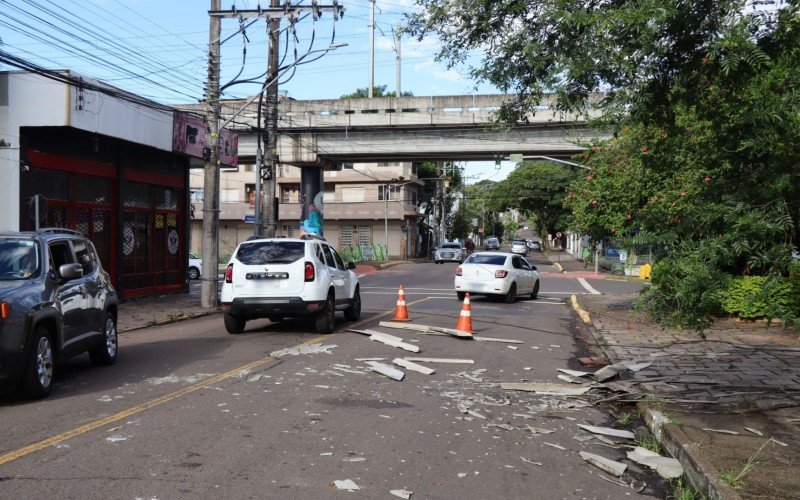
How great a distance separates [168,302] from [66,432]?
49.7ft

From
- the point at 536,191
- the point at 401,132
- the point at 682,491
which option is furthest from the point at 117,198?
the point at 536,191

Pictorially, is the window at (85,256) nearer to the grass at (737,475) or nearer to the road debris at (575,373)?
the road debris at (575,373)

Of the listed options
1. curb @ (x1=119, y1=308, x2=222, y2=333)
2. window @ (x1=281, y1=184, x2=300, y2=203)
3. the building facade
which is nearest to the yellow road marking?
curb @ (x1=119, y1=308, x2=222, y2=333)

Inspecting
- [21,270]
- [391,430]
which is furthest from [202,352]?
[391,430]

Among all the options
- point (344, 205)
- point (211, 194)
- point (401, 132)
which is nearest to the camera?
point (211, 194)

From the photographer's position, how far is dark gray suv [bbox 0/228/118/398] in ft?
25.8

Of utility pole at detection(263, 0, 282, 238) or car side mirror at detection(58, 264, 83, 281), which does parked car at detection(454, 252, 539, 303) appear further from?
car side mirror at detection(58, 264, 83, 281)

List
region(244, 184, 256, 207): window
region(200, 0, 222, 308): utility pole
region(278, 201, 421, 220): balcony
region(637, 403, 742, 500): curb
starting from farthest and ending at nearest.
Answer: region(244, 184, 256, 207): window, region(278, 201, 421, 220): balcony, region(200, 0, 222, 308): utility pole, region(637, 403, 742, 500): curb

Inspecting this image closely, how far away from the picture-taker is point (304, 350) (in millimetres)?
11930

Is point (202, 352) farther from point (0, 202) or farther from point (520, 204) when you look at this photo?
point (520, 204)

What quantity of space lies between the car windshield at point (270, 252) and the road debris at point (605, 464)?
8.12 meters

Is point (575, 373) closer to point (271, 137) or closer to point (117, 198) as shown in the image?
point (117, 198)

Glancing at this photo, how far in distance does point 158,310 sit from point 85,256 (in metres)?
9.06

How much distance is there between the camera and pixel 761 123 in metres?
6.41
